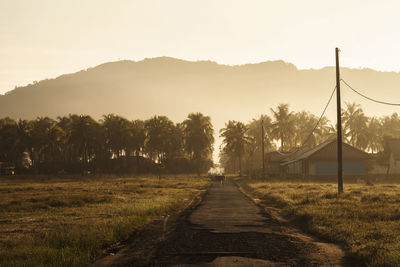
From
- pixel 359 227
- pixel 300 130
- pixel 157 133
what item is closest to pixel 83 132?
pixel 157 133

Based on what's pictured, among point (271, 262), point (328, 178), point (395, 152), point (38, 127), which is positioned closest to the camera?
point (271, 262)

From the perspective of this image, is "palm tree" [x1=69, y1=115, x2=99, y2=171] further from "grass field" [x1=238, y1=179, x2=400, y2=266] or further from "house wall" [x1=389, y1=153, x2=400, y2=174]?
"grass field" [x1=238, y1=179, x2=400, y2=266]

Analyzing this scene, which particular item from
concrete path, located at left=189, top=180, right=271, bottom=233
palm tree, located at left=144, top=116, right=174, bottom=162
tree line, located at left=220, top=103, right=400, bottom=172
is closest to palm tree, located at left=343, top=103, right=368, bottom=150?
tree line, located at left=220, top=103, right=400, bottom=172

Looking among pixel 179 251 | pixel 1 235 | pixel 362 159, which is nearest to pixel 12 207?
pixel 1 235

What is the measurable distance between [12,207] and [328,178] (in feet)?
154

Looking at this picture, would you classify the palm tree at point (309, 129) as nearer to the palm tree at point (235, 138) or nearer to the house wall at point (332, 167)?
the palm tree at point (235, 138)

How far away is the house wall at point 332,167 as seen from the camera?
6172 cm

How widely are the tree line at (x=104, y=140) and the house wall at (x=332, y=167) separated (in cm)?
3892

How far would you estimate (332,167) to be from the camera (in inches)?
2434

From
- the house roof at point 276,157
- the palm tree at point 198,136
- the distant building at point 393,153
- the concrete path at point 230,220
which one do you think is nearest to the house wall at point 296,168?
the house roof at point 276,157

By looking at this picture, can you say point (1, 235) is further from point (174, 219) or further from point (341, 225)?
point (341, 225)

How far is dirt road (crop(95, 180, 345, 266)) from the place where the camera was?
32.2ft

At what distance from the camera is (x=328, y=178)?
201 feet

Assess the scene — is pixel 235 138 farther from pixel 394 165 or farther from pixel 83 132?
pixel 394 165
